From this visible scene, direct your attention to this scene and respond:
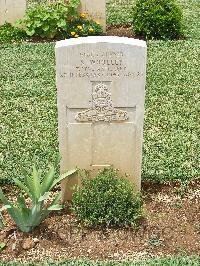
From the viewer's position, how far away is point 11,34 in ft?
35.1

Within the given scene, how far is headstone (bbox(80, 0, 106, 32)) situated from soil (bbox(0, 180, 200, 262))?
6569 mm

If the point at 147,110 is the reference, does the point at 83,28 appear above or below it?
above

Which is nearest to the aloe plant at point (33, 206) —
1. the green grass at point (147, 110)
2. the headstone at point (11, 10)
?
the green grass at point (147, 110)

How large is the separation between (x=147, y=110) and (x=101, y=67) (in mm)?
3031

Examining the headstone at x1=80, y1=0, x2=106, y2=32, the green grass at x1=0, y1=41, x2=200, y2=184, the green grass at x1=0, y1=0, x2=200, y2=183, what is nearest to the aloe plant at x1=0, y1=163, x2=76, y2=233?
the green grass at x1=0, y1=41, x2=200, y2=184

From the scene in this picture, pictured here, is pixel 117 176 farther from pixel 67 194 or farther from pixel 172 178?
pixel 172 178

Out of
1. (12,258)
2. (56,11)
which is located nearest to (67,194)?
(12,258)

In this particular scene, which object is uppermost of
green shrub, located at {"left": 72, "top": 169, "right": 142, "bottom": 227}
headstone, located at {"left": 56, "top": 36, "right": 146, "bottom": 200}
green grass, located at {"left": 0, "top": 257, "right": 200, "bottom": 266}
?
headstone, located at {"left": 56, "top": 36, "right": 146, "bottom": 200}

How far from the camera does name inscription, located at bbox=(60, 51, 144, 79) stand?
4.43m

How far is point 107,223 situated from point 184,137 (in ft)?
7.12

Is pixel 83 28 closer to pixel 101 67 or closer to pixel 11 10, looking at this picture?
pixel 11 10

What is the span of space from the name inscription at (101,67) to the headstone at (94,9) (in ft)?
21.7

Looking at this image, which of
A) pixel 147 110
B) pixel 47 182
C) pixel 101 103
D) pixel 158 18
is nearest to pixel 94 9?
pixel 158 18

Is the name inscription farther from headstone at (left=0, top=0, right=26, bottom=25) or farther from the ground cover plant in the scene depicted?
headstone at (left=0, top=0, right=26, bottom=25)
